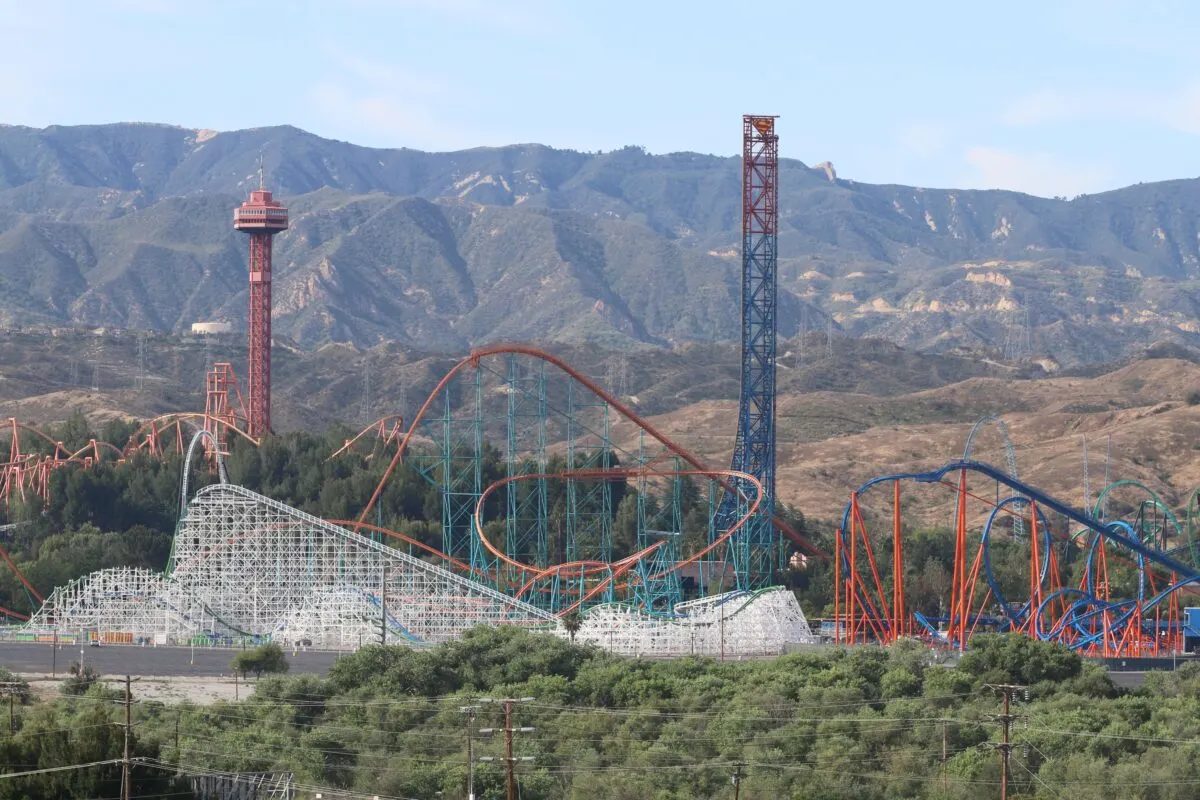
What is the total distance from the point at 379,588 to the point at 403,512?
2538cm

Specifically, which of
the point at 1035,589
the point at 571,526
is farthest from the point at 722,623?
the point at 571,526

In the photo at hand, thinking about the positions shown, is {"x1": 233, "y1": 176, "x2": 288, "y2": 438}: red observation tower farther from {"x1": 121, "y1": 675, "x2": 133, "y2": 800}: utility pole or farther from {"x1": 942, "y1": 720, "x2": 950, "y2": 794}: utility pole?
{"x1": 121, "y1": 675, "x2": 133, "y2": 800}: utility pole

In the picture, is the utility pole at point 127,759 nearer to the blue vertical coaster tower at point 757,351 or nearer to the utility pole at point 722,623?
the utility pole at point 722,623

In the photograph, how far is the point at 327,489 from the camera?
4006 inches

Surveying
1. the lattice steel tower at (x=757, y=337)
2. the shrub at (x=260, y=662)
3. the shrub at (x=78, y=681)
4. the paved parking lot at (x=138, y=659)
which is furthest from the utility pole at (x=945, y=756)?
the lattice steel tower at (x=757, y=337)

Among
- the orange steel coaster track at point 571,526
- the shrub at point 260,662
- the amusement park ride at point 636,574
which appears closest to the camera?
the shrub at point 260,662

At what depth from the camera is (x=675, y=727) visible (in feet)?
160

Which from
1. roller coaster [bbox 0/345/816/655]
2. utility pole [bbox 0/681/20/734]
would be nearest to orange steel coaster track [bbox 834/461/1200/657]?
roller coaster [bbox 0/345/816/655]

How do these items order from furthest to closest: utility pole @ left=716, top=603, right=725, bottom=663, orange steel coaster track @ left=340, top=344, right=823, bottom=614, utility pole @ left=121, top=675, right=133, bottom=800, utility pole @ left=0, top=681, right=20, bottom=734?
1. orange steel coaster track @ left=340, top=344, right=823, bottom=614
2. utility pole @ left=716, top=603, right=725, bottom=663
3. utility pole @ left=0, top=681, right=20, bottom=734
4. utility pole @ left=121, top=675, right=133, bottom=800

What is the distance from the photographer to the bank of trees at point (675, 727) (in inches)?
1713

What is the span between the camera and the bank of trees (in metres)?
43.5

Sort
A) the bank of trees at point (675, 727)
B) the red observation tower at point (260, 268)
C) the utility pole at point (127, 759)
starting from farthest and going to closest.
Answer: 1. the red observation tower at point (260, 268)
2. the bank of trees at point (675, 727)
3. the utility pole at point (127, 759)

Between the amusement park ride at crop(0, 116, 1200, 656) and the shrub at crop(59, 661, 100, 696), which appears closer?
the shrub at crop(59, 661, 100, 696)

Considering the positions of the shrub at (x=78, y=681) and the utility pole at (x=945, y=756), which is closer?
the utility pole at (x=945, y=756)
